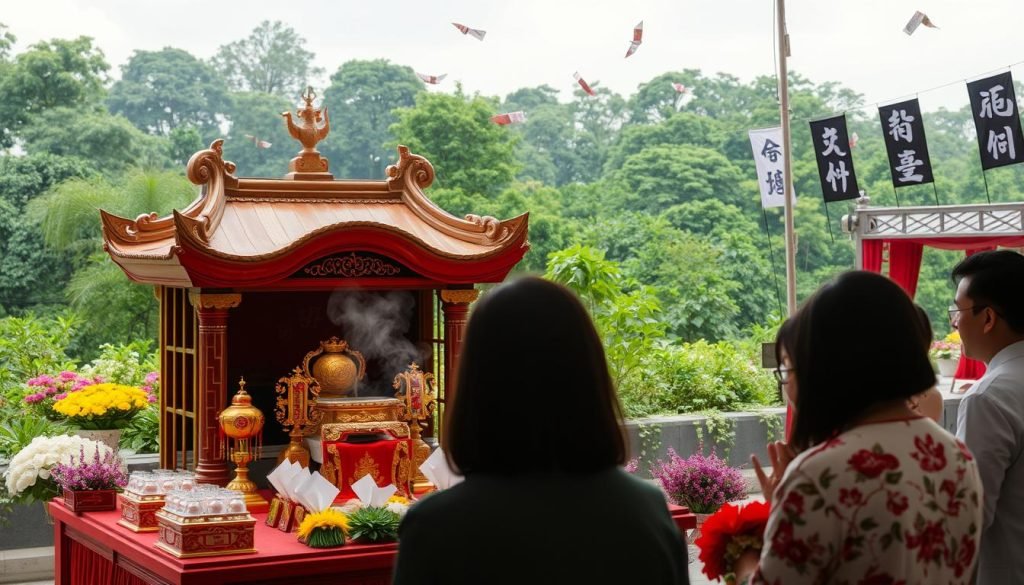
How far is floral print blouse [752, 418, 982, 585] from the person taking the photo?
1.65m

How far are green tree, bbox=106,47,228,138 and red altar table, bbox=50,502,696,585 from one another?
85.0 ft

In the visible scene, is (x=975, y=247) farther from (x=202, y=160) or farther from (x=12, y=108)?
(x=12, y=108)

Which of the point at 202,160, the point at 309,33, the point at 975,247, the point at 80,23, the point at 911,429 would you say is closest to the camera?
the point at 911,429

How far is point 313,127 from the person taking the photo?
5.43 metres

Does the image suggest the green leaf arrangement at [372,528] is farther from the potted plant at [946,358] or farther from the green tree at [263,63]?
the green tree at [263,63]

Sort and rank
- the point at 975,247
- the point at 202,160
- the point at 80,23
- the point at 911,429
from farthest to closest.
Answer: the point at 80,23
the point at 975,247
the point at 202,160
the point at 911,429

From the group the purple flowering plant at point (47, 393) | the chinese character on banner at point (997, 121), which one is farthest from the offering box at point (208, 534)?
the chinese character on banner at point (997, 121)

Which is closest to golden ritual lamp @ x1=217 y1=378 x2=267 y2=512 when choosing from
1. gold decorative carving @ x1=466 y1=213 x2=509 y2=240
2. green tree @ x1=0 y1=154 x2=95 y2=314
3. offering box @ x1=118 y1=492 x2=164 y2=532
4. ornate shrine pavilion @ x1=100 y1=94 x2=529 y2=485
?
ornate shrine pavilion @ x1=100 y1=94 x2=529 y2=485

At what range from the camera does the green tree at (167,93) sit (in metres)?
29.3

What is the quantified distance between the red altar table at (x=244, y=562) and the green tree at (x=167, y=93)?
25.9m

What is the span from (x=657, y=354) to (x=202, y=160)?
5673mm

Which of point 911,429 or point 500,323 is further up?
point 500,323

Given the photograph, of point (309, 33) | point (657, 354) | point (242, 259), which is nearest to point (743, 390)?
point (657, 354)

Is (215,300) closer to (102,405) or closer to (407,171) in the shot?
(407,171)
